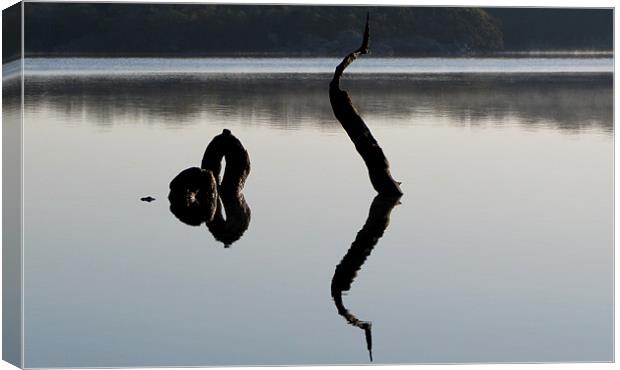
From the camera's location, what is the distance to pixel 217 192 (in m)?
16.5

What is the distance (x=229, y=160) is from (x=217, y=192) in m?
1.04

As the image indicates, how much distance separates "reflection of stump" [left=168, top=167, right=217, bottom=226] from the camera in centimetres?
1591

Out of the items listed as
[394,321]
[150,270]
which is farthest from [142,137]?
[394,321]

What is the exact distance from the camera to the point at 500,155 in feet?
50.8

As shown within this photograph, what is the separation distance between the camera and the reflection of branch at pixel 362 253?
14820 millimetres

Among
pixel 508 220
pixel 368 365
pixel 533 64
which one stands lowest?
pixel 368 365

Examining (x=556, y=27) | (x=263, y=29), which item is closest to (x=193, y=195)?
(x=263, y=29)

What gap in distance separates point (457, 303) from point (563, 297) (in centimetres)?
73

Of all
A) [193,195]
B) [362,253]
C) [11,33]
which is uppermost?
[11,33]

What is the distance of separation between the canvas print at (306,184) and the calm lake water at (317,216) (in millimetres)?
15

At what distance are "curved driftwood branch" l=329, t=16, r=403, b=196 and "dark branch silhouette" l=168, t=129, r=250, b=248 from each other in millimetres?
734

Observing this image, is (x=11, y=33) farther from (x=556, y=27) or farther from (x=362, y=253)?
(x=556, y=27)

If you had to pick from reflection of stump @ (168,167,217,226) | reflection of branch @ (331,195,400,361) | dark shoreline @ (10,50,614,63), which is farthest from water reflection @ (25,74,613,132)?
reflection of branch @ (331,195,400,361)

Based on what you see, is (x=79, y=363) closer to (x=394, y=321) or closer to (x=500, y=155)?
(x=394, y=321)
